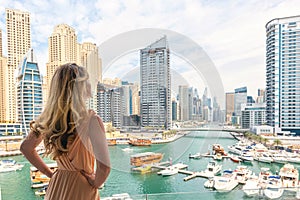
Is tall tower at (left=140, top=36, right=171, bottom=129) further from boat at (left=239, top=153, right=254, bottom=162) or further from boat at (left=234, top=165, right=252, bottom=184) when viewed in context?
boat at (left=239, top=153, right=254, bottom=162)

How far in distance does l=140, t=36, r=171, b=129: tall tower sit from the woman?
1.51 ft

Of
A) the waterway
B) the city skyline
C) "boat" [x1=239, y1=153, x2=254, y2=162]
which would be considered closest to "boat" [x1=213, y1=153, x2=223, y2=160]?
the waterway

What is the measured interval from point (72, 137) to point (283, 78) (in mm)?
7666

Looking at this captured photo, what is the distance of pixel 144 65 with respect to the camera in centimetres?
107

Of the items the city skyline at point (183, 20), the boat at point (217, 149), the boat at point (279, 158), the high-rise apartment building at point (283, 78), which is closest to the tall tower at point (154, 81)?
the city skyline at point (183, 20)

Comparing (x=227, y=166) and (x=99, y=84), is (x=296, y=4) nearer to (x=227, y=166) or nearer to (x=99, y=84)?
(x=99, y=84)

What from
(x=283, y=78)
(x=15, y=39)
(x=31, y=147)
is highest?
(x=15, y=39)

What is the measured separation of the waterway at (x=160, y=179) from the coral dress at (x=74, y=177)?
11 centimetres

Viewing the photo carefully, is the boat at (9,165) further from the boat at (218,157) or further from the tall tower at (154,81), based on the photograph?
the tall tower at (154,81)

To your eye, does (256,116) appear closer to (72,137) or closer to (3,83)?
(3,83)

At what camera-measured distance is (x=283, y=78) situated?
6.73 meters

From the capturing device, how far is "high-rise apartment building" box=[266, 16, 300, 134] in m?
6.39

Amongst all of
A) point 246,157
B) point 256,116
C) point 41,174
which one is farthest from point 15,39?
point 246,157

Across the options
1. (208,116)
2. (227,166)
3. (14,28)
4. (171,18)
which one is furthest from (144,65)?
(227,166)
